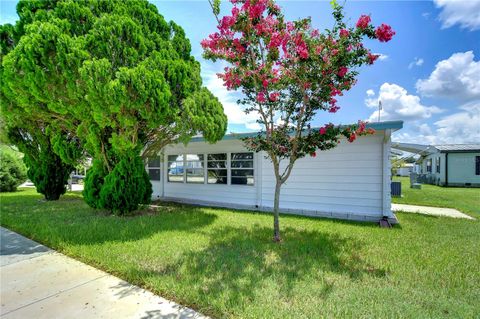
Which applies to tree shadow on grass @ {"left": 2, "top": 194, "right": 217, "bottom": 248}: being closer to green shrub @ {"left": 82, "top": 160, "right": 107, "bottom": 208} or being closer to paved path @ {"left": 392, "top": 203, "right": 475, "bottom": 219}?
green shrub @ {"left": 82, "top": 160, "right": 107, "bottom": 208}

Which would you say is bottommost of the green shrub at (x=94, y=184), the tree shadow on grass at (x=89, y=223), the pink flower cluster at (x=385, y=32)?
the tree shadow on grass at (x=89, y=223)

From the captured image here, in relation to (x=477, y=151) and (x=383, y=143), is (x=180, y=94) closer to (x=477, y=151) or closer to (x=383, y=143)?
(x=383, y=143)

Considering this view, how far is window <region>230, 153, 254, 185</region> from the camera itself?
386 inches

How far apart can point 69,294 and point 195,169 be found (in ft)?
27.3

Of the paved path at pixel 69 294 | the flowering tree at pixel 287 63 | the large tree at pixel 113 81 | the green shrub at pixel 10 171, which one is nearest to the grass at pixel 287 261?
the paved path at pixel 69 294

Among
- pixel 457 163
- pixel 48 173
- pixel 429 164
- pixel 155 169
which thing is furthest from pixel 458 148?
pixel 48 173

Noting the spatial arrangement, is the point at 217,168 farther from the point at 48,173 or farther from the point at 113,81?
the point at 48,173

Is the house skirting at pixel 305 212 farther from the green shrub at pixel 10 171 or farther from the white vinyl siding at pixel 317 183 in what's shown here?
the green shrub at pixel 10 171

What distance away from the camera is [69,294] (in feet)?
10.4

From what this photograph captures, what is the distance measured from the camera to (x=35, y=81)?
5.91m

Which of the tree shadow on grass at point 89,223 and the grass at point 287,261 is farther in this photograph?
the tree shadow on grass at point 89,223

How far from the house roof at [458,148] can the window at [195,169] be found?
1739 cm

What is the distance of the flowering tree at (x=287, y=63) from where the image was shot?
472 centimetres

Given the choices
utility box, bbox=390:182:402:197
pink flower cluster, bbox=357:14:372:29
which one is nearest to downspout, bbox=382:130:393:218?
pink flower cluster, bbox=357:14:372:29
